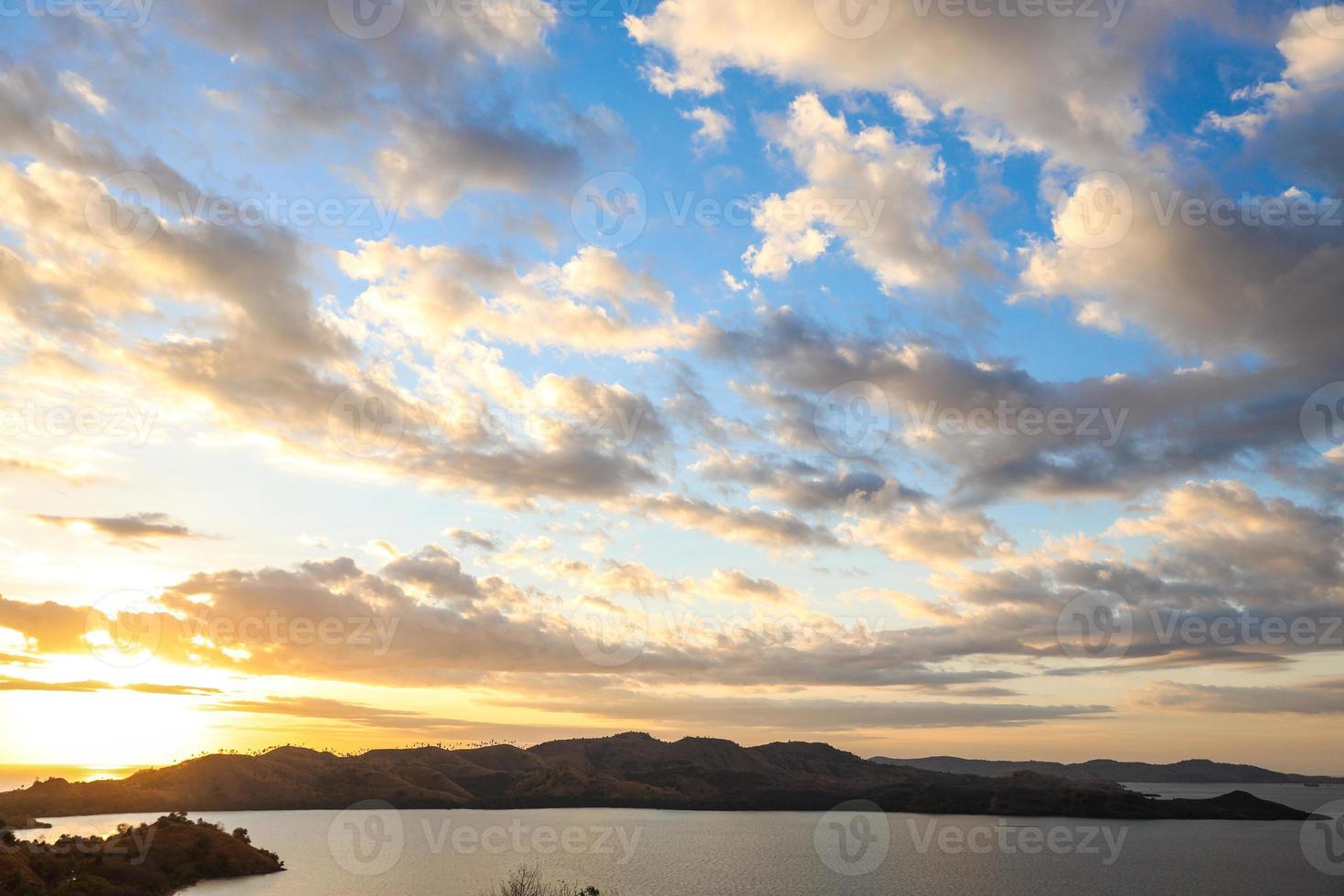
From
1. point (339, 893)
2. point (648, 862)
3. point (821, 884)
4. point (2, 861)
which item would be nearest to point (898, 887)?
point (821, 884)

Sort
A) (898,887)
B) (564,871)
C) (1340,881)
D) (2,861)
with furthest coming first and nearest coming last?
(1340,881) → (564,871) → (898,887) → (2,861)

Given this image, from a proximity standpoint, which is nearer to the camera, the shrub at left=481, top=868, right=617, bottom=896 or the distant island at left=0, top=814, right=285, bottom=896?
the distant island at left=0, top=814, right=285, bottom=896

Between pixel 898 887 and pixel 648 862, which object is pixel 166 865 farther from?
pixel 898 887

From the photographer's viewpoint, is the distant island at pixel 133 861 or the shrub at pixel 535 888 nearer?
the distant island at pixel 133 861

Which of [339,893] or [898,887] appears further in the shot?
[898,887]

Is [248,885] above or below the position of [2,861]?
below

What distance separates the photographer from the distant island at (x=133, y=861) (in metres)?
108

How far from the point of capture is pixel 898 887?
161000 mm

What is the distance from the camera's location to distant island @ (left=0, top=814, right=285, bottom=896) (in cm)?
10781

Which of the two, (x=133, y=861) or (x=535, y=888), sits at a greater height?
(x=535, y=888)

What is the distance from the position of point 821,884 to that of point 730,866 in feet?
109

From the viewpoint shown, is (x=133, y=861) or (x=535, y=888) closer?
(x=535, y=888)

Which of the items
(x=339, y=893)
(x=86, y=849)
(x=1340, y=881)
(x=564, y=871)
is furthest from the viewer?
(x=1340, y=881)

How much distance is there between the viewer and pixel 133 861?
13700 cm
